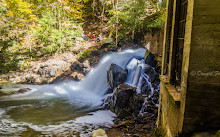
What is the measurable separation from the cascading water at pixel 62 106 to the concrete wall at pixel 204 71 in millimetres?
5399

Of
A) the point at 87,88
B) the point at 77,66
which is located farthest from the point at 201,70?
the point at 77,66

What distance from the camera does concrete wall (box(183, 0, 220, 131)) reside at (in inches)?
105

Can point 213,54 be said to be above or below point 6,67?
above

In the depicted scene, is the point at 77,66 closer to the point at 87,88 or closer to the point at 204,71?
the point at 87,88

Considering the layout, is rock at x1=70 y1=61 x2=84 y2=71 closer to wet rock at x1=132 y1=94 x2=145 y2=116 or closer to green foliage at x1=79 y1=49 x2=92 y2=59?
green foliage at x1=79 y1=49 x2=92 y2=59

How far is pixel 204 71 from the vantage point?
2.75m

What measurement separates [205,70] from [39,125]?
7745 mm

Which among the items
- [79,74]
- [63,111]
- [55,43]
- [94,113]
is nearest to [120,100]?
[94,113]

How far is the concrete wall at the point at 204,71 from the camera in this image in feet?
8.71

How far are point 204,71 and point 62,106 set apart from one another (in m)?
9.51

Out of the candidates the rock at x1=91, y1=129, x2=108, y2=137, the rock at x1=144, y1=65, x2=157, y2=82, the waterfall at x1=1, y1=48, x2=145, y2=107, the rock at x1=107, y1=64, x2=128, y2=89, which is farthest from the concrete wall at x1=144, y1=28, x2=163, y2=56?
the rock at x1=91, y1=129, x2=108, y2=137

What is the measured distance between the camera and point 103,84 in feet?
43.7

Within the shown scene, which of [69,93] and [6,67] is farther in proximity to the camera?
[6,67]

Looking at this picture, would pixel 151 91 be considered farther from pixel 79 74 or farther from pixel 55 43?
pixel 55 43
